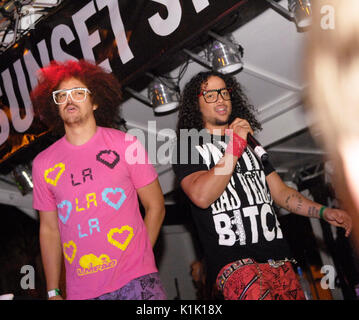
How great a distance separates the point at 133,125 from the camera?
650 cm

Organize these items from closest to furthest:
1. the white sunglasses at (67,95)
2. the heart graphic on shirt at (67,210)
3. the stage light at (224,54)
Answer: the heart graphic on shirt at (67,210)
the white sunglasses at (67,95)
the stage light at (224,54)

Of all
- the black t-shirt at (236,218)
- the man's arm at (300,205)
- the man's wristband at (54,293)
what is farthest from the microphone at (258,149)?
the man's wristband at (54,293)

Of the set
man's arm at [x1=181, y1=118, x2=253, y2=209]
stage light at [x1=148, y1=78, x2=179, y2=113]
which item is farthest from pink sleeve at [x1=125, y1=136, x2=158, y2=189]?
stage light at [x1=148, y1=78, x2=179, y2=113]

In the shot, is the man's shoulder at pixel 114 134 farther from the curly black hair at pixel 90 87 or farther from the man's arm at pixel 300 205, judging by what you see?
the man's arm at pixel 300 205

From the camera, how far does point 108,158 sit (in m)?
2.33

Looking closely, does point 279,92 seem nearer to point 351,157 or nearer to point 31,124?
point 31,124

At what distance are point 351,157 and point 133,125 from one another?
198 inches

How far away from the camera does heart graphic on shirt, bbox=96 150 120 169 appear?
7.57 feet

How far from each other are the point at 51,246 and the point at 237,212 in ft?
3.32

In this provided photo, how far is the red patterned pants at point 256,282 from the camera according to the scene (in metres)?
2.06

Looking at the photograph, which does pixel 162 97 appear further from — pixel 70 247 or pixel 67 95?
pixel 70 247

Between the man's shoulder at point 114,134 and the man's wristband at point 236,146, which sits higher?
the man's shoulder at point 114,134

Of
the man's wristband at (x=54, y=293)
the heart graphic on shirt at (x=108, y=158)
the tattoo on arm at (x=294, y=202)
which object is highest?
the heart graphic on shirt at (x=108, y=158)

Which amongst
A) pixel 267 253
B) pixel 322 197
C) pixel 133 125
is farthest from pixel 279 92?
pixel 267 253
